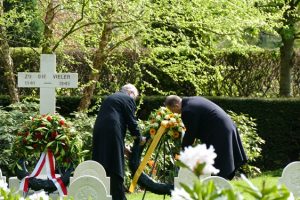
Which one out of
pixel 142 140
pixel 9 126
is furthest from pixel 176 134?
pixel 9 126

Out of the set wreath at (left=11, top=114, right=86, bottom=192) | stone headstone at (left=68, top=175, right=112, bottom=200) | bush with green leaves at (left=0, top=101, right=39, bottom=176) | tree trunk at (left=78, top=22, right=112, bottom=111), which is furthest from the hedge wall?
stone headstone at (left=68, top=175, right=112, bottom=200)

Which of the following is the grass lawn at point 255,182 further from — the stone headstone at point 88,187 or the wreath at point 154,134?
the stone headstone at point 88,187

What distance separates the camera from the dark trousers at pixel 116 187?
8.30m

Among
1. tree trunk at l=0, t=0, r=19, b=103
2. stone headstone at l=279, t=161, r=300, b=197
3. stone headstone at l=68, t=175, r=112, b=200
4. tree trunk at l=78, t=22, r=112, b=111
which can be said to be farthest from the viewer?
tree trunk at l=78, t=22, r=112, b=111

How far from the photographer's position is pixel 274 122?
14.9 m

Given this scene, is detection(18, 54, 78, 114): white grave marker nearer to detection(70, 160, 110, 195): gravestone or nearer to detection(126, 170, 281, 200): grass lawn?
detection(126, 170, 281, 200): grass lawn

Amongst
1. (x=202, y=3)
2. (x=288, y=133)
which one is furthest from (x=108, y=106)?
(x=288, y=133)

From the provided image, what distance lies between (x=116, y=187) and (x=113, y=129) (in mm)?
698

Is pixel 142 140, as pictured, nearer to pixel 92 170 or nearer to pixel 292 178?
pixel 92 170

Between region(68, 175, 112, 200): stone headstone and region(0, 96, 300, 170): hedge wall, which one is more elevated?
region(68, 175, 112, 200): stone headstone

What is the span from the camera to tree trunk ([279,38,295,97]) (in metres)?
16.6

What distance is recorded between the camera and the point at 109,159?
27.1 feet

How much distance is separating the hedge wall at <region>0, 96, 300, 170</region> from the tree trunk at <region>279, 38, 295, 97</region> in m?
1.58

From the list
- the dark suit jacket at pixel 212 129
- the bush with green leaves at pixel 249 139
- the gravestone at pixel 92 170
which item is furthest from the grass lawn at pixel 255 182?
the gravestone at pixel 92 170
